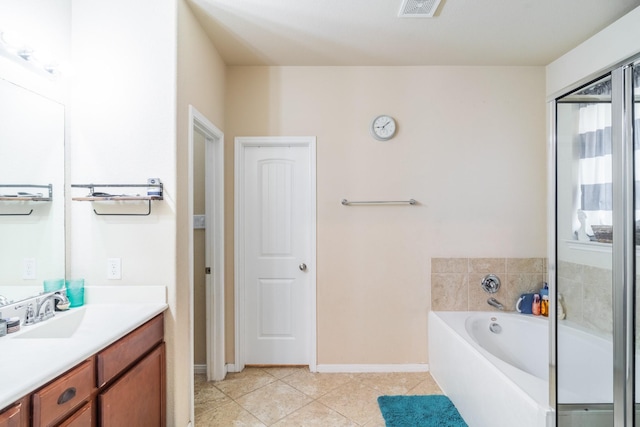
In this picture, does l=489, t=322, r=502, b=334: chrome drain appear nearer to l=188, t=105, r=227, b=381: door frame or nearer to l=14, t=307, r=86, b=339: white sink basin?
l=188, t=105, r=227, b=381: door frame

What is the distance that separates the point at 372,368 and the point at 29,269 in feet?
7.94

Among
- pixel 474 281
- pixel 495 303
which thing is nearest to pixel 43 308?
pixel 474 281

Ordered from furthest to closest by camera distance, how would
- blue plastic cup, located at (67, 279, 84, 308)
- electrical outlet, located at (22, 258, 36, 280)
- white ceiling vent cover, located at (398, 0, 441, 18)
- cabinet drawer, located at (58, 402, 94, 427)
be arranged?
white ceiling vent cover, located at (398, 0, 441, 18) < blue plastic cup, located at (67, 279, 84, 308) < electrical outlet, located at (22, 258, 36, 280) < cabinet drawer, located at (58, 402, 94, 427)

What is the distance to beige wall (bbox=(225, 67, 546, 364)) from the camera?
2596mm

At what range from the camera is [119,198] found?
160cm

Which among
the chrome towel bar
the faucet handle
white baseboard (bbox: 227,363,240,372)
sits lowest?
white baseboard (bbox: 227,363,240,372)

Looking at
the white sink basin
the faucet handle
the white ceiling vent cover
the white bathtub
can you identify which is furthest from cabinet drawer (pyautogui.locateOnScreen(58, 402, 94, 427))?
the white ceiling vent cover

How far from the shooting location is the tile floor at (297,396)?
2.01 m

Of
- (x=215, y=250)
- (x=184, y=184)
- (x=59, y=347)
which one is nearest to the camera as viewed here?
(x=59, y=347)

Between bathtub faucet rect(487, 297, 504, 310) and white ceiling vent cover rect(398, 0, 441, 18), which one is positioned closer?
white ceiling vent cover rect(398, 0, 441, 18)

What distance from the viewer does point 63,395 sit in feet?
3.44

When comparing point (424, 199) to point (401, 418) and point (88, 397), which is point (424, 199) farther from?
point (88, 397)

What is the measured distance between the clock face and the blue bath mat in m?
2.02

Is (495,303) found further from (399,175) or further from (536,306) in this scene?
(399,175)
